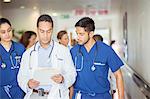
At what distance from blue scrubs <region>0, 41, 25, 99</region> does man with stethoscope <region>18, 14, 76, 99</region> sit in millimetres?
547

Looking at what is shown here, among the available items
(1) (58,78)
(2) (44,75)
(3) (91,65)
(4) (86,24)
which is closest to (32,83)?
(2) (44,75)

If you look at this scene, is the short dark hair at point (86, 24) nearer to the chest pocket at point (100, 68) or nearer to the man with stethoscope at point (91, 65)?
the man with stethoscope at point (91, 65)

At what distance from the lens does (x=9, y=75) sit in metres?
3.64

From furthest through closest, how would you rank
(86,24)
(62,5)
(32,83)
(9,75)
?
(62,5) → (9,75) → (86,24) → (32,83)

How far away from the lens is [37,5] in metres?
11.9

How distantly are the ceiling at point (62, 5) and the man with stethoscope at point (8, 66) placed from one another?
23.7ft

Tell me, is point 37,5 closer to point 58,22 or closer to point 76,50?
point 58,22

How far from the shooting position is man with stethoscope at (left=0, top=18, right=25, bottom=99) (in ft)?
11.9

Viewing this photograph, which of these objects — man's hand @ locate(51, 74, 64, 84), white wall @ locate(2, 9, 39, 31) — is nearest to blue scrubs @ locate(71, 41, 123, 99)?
man's hand @ locate(51, 74, 64, 84)

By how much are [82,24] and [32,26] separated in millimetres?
9028

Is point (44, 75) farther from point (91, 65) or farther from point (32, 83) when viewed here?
point (91, 65)

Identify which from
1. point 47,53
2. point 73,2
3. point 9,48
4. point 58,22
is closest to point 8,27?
point 9,48

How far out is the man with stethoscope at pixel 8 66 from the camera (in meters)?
3.64

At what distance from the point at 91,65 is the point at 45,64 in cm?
50
